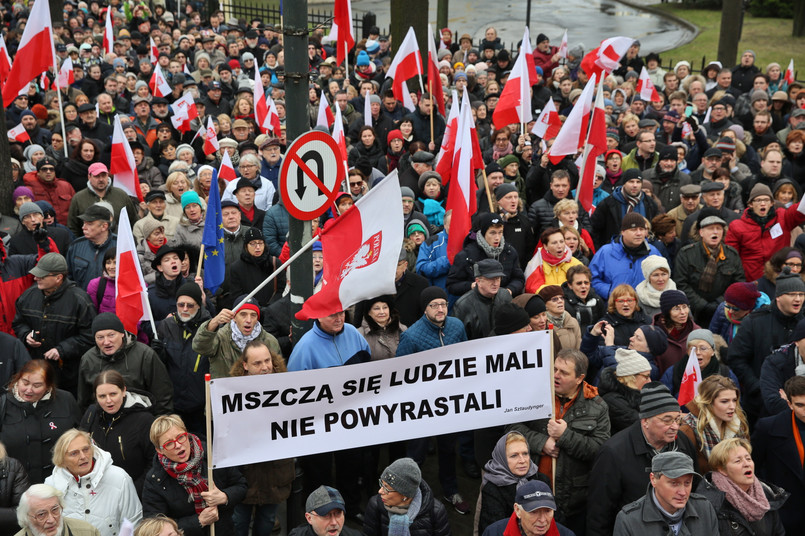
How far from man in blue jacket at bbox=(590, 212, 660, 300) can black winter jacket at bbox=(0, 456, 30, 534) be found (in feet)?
17.0

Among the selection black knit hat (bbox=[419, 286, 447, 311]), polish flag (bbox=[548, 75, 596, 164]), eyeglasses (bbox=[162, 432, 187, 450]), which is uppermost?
polish flag (bbox=[548, 75, 596, 164])

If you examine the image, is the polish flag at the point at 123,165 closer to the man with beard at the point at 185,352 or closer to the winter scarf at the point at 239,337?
the man with beard at the point at 185,352

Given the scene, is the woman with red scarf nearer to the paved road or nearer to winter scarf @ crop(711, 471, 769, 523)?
winter scarf @ crop(711, 471, 769, 523)

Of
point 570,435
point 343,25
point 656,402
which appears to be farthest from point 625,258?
point 343,25

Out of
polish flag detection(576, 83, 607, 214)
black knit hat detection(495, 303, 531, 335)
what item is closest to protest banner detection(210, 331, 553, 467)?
black knit hat detection(495, 303, 531, 335)

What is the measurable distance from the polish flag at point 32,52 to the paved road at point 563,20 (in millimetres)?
21339

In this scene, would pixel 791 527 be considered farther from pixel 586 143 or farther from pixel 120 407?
pixel 586 143

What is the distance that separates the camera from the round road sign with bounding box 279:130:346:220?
547cm

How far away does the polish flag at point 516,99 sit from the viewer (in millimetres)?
11133

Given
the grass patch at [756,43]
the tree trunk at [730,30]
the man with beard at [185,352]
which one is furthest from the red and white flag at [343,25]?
the grass patch at [756,43]

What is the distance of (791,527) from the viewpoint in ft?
19.6

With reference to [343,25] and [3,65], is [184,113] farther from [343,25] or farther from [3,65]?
[343,25]

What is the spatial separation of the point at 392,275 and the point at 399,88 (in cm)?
855

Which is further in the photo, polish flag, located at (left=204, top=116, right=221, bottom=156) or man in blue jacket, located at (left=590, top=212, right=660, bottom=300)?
polish flag, located at (left=204, top=116, right=221, bottom=156)
